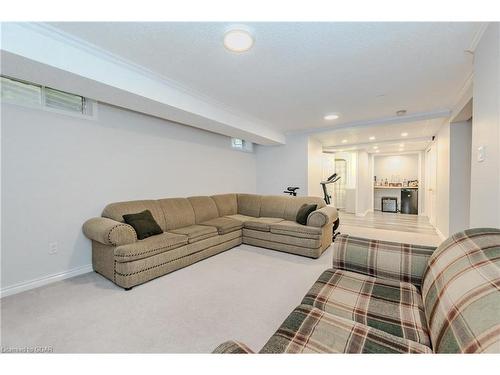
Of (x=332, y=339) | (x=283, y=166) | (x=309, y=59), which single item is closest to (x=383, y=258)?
(x=332, y=339)

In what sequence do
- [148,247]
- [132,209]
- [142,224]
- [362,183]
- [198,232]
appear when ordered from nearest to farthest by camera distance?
[148,247]
[142,224]
[132,209]
[198,232]
[362,183]

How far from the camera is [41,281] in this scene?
7.95 feet

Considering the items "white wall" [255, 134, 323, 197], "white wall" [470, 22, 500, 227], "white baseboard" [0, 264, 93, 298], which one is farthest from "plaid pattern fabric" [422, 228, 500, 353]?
"white wall" [255, 134, 323, 197]

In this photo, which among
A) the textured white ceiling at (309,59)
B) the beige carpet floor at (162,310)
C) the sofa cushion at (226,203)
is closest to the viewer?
the beige carpet floor at (162,310)

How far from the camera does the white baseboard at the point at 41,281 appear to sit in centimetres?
221

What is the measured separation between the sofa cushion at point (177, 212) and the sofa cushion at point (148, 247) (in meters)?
0.53

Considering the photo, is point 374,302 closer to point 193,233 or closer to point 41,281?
point 193,233

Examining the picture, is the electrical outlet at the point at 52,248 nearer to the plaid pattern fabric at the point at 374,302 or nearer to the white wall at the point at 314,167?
the plaid pattern fabric at the point at 374,302

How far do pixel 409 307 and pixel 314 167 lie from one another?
14.7 feet

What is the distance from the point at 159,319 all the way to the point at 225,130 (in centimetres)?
299

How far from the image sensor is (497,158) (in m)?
1.44

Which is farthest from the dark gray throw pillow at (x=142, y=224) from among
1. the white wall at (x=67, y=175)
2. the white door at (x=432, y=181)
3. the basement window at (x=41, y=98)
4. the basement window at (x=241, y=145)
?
the white door at (x=432, y=181)

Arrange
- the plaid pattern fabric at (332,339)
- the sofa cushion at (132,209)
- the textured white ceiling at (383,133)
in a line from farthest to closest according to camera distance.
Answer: the textured white ceiling at (383,133) → the sofa cushion at (132,209) → the plaid pattern fabric at (332,339)

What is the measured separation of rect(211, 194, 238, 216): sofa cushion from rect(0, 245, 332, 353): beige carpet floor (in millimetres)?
1731
